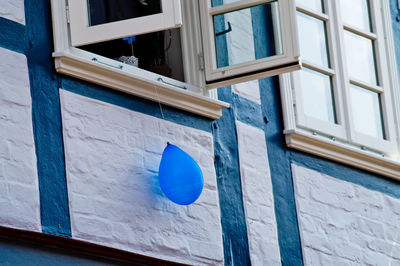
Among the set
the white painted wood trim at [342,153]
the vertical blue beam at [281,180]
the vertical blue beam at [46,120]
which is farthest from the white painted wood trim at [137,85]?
the white painted wood trim at [342,153]

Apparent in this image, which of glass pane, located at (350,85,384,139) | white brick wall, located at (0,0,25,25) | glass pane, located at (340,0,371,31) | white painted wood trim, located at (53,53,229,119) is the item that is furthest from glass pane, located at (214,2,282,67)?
white brick wall, located at (0,0,25,25)

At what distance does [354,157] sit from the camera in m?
8.37

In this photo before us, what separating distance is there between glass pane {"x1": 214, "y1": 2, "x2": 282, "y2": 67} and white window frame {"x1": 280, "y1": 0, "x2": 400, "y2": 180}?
570mm

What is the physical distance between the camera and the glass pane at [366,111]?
8.79 meters

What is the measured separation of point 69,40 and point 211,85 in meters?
1.09

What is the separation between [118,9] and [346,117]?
6.90 feet

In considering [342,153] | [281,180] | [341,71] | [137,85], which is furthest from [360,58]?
[137,85]

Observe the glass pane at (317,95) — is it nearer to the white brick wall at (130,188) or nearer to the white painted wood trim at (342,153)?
the white painted wood trim at (342,153)

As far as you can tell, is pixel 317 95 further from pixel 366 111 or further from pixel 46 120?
pixel 46 120

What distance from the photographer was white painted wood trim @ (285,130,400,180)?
8031mm

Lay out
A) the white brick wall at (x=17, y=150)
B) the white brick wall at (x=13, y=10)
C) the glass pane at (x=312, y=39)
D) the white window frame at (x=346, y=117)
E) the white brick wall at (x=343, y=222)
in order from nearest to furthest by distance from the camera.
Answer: the white brick wall at (x=17, y=150) < the white brick wall at (x=13, y=10) < the white brick wall at (x=343, y=222) < the white window frame at (x=346, y=117) < the glass pane at (x=312, y=39)

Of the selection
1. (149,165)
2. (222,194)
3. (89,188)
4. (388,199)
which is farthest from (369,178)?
(89,188)

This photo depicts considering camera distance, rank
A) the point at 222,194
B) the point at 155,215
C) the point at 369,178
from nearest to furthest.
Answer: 1. the point at 155,215
2. the point at 222,194
3. the point at 369,178

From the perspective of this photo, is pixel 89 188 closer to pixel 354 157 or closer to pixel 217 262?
pixel 217 262
